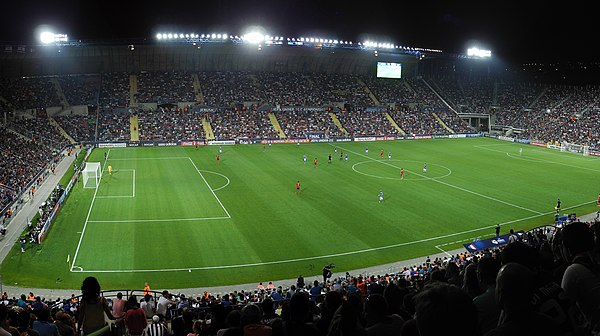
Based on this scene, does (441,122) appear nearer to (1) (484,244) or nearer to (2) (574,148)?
(2) (574,148)

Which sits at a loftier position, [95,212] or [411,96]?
[411,96]

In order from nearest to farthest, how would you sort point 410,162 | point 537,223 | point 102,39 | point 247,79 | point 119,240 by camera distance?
1. point 119,240
2. point 537,223
3. point 410,162
4. point 102,39
5. point 247,79

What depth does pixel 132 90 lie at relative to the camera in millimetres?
84688

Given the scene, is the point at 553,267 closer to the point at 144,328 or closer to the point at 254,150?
the point at 144,328

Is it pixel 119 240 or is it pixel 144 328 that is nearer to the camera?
pixel 144 328

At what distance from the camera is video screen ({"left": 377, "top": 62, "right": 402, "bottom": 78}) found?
98.8m

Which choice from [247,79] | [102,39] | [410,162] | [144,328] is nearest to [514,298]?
[144,328]

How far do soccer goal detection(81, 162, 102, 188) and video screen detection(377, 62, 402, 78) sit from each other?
214ft

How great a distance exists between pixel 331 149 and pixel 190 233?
40.1 m

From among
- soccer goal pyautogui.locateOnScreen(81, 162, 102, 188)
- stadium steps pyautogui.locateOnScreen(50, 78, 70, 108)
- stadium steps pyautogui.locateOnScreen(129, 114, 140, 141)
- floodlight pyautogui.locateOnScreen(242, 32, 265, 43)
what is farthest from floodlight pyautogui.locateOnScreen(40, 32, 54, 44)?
soccer goal pyautogui.locateOnScreen(81, 162, 102, 188)

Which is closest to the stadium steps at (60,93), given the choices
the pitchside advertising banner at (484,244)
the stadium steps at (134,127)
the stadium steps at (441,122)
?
the stadium steps at (134,127)

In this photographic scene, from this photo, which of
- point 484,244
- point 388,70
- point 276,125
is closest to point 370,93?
point 388,70

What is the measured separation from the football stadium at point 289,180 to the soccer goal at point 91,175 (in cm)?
57

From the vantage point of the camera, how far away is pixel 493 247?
87.8 feet
